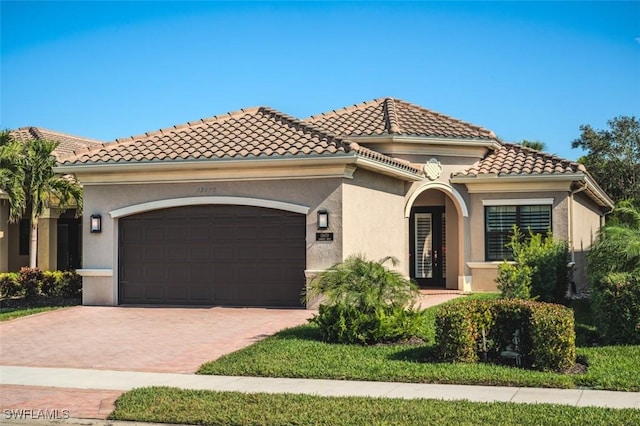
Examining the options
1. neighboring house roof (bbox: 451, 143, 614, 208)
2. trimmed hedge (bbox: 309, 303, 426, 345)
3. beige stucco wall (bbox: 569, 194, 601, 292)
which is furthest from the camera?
beige stucco wall (bbox: 569, 194, 601, 292)

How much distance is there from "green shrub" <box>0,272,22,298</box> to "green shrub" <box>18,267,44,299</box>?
0.41m

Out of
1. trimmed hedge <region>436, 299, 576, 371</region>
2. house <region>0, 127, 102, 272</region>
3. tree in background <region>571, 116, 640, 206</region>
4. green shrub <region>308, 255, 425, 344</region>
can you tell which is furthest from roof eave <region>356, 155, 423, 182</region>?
tree in background <region>571, 116, 640, 206</region>

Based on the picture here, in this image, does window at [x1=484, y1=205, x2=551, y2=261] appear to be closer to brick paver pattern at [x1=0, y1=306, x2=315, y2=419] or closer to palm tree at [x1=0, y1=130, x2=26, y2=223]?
brick paver pattern at [x1=0, y1=306, x2=315, y2=419]

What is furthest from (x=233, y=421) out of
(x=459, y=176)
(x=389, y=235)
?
(x=459, y=176)

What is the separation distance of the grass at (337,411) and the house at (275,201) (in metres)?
8.39

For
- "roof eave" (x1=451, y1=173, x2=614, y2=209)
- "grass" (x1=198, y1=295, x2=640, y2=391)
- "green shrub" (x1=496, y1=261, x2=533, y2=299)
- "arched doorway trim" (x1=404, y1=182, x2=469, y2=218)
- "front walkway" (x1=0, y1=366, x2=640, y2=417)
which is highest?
"roof eave" (x1=451, y1=173, x2=614, y2=209)

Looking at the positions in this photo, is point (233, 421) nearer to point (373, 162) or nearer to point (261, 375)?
point (261, 375)

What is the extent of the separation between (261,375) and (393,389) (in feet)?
6.89

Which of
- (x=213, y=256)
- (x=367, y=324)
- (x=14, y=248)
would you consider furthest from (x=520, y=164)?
(x=14, y=248)

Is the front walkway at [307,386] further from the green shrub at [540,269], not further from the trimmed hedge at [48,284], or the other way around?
the trimmed hedge at [48,284]

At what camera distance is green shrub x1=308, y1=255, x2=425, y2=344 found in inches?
517

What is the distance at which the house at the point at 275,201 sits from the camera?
58.7 feet

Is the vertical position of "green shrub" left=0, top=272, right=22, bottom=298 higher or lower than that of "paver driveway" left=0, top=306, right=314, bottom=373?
higher

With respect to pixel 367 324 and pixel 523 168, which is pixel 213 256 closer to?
pixel 367 324
